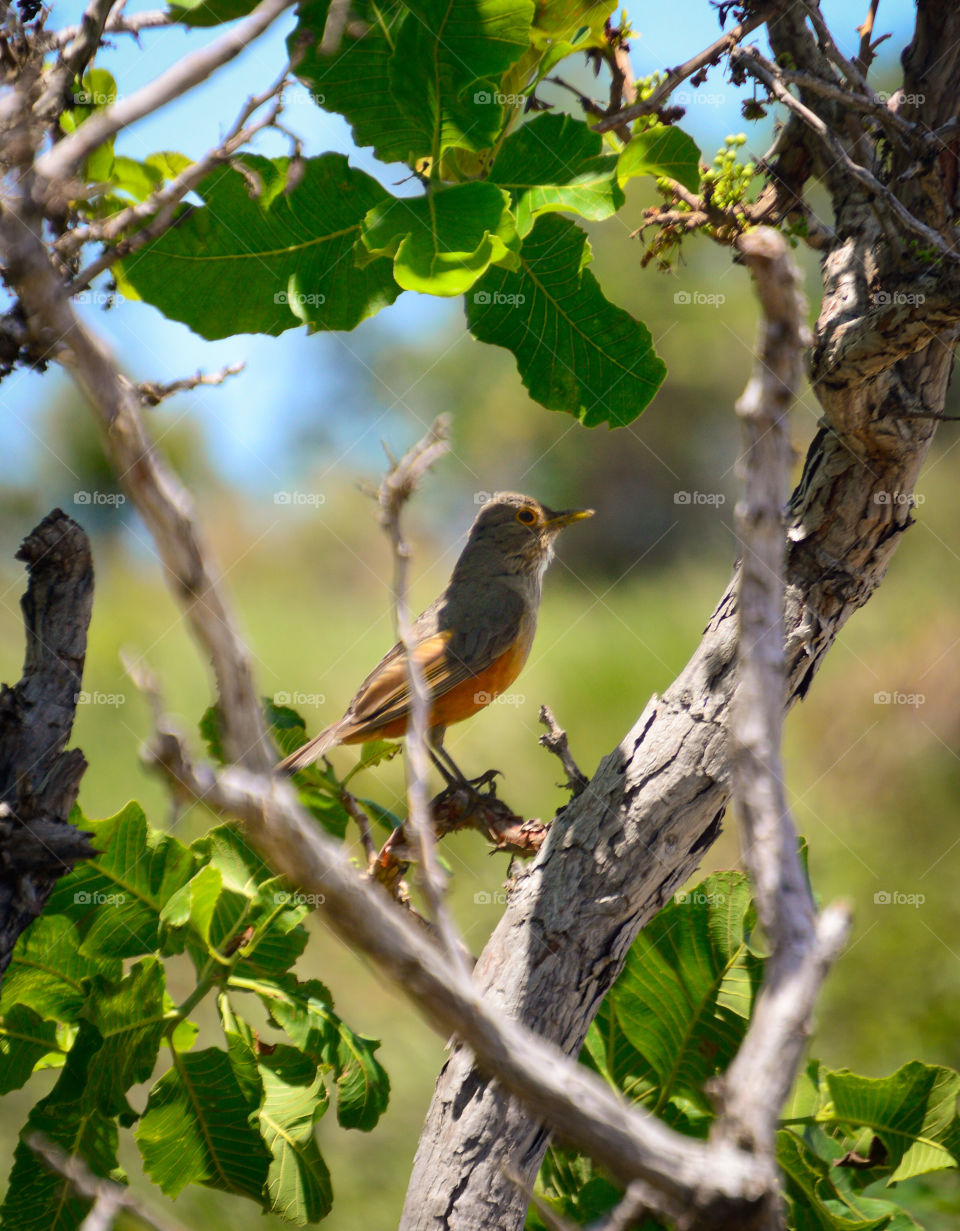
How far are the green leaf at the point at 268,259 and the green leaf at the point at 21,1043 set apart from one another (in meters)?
1.73

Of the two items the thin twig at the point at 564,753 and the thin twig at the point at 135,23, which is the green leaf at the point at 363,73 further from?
the thin twig at the point at 564,753

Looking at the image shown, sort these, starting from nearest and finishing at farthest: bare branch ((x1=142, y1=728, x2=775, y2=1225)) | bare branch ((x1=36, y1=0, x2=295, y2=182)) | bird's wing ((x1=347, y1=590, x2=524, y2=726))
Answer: bare branch ((x1=142, y1=728, x2=775, y2=1225)), bare branch ((x1=36, y1=0, x2=295, y2=182)), bird's wing ((x1=347, y1=590, x2=524, y2=726))

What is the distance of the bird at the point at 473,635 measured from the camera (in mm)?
3537

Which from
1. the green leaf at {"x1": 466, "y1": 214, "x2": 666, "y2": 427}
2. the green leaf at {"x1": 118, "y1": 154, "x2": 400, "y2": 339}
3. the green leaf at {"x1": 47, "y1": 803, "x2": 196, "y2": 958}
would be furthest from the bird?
the green leaf at {"x1": 118, "y1": 154, "x2": 400, "y2": 339}

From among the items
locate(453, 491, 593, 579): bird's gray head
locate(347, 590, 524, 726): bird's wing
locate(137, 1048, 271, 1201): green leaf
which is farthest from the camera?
locate(453, 491, 593, 579): bird's gray head

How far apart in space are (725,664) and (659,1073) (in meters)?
1.06

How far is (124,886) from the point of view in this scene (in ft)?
7.49

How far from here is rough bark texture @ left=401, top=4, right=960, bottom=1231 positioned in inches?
80.6

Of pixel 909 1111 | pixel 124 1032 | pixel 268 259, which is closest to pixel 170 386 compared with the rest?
pixel 268 259

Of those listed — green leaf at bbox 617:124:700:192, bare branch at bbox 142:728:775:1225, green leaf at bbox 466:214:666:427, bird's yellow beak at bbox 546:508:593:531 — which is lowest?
bare branch at bbox 142:728:775:1225

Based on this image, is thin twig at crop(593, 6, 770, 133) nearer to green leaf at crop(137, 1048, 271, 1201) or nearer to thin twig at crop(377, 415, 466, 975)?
thin twig at crop(377, 415, 466, 975)

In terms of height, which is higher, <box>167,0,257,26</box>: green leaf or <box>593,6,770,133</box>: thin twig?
<box>593,6,770,133</box>: thin twig

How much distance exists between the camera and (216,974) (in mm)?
2295

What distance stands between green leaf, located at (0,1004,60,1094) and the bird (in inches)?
43.6
